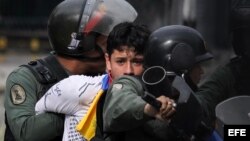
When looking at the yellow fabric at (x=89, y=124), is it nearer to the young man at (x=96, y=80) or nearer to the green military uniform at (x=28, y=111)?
the young man at (x=96, y=80)

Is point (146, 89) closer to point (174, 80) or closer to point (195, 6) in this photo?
point (174, 80)

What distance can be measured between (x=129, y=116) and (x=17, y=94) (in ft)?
2.98

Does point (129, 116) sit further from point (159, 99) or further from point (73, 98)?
point (73, 98)

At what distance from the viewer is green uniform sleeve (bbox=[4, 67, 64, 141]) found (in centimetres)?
287

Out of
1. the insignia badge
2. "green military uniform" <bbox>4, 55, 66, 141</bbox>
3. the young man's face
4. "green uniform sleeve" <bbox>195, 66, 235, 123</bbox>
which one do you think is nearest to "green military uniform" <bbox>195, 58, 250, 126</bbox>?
"green uniform sleeve" <bbox>195, 66, 235, 123</bbox>

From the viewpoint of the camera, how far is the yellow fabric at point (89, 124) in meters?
2.58

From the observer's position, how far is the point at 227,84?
2568mm

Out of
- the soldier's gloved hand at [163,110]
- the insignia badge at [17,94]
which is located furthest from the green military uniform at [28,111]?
the soldier's gloved hand at [163,110]

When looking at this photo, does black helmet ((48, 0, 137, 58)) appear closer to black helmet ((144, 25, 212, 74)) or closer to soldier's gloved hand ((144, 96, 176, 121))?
black helmet ((144, 25, 212, 74))

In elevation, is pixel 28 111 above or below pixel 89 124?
below

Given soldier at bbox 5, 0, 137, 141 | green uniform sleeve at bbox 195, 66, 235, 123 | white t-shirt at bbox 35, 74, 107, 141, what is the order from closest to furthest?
green uniform sleeve at bbox 195, 66, 235, 123
white t-shirt at bbox 35, 74, 107, 141
soldier at bbox 5, 0, 137, 141

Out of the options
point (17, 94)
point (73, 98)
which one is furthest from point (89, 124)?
point (17, 94)

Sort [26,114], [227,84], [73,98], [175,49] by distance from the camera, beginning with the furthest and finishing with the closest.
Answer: [26,114] < [73,98] < [227,84] < [175,49]

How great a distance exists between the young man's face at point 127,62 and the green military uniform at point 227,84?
8.1 inches
